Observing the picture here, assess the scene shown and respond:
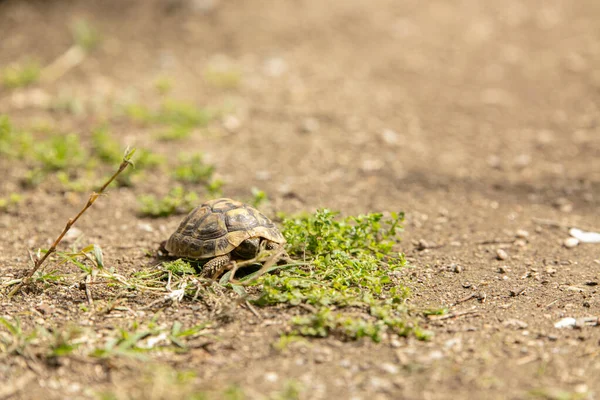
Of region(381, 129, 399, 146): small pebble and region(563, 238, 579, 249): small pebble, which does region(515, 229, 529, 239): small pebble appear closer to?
region(563, 238, 579, 249): small pebble

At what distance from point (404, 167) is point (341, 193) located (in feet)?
2.90

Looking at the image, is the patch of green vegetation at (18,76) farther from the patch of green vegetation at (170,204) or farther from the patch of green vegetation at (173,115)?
the patch of green vegetation at (170,204)

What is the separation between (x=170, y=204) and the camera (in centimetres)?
461

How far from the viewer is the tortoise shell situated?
3.57 m

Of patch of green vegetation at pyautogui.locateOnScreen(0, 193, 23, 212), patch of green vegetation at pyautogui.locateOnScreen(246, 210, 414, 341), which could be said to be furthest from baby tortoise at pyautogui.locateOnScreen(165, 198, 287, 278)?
patch of green vegetation at pyautogui.locateOnScreen(0, 193, 23, 212)

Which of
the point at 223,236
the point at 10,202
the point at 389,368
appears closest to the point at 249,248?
the point at 223,236

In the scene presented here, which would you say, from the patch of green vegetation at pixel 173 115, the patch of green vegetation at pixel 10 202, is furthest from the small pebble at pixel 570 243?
the patch of green vegetation at pixel 10 202

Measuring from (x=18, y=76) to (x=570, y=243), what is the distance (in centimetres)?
614

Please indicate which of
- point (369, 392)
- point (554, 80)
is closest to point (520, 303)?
point (369, 392)

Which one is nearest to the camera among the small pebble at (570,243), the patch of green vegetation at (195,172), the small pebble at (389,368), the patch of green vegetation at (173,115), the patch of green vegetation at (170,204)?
the small pebble at (389,368)

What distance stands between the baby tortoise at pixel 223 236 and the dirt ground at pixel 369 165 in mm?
374

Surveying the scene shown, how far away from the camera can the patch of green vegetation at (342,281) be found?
3.04m

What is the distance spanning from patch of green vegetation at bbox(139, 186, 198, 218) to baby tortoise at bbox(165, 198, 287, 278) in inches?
33.8

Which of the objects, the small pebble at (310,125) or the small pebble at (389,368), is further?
the small pebble at (310,125)
